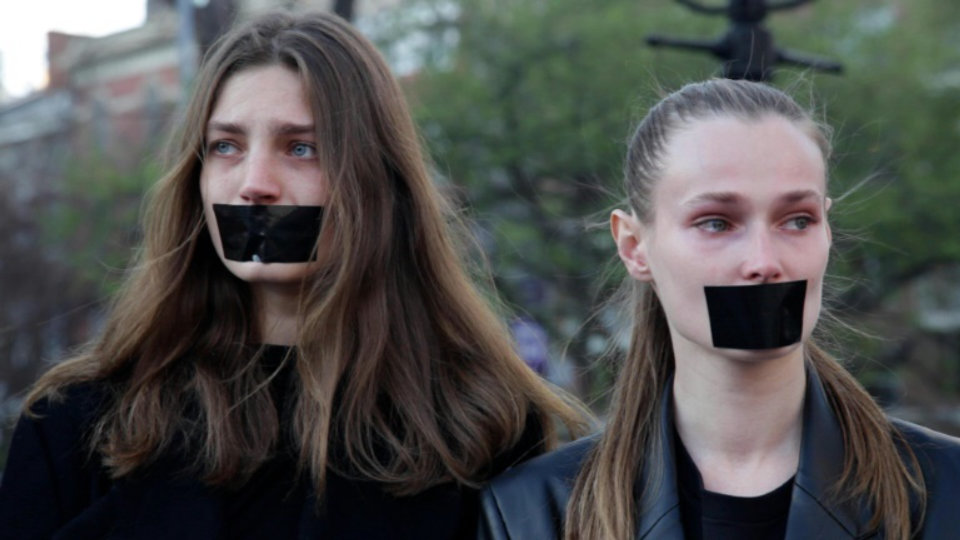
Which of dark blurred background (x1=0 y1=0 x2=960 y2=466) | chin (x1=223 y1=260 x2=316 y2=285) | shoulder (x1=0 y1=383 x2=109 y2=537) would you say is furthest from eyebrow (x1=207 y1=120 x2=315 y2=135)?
dark blurred background (x1=0 y1=0 x2=960 y2=466)

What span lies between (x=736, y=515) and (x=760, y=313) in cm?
41

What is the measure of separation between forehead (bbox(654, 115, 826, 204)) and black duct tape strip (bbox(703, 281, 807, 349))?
0.19 metres

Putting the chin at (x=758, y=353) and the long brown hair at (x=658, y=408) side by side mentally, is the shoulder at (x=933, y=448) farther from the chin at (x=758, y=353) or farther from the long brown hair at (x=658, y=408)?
the chin at (x=758, y=353)

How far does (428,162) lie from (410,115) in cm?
26

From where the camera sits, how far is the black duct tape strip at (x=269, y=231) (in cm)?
321

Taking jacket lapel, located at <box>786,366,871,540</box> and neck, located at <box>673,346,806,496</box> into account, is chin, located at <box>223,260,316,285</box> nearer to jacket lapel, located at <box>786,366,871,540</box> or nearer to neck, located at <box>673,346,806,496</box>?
neck, located at <box>673,346,806,496</box>

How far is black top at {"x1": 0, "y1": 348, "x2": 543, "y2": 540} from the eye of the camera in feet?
10.2

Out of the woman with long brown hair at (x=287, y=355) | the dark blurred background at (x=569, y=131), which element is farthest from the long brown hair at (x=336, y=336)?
the dark blurred background at (x=569, y=131)

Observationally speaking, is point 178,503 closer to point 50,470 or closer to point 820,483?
point 50,470

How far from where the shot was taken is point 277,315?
133 inches

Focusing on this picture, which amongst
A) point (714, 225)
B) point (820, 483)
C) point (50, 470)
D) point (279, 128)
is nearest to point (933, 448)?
point (820, 483)

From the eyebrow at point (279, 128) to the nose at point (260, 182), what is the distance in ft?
0.23

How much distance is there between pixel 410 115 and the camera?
3596 millimetres

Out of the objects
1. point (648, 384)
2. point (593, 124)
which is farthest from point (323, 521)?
point (593, 124)
